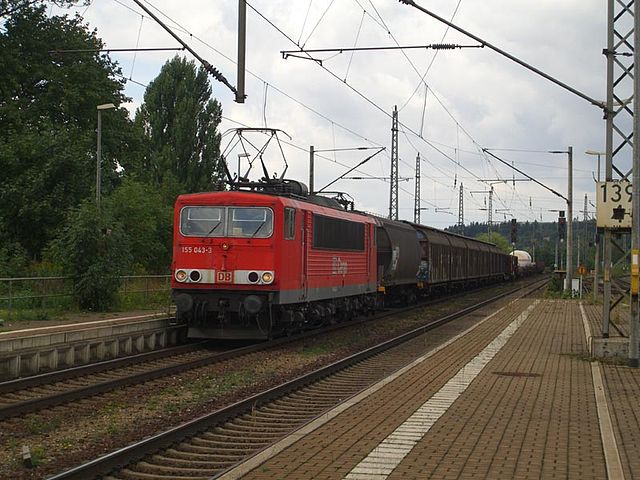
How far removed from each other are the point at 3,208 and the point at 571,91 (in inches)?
878

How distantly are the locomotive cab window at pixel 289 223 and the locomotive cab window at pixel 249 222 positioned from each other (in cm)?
38

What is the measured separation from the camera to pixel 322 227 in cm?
2114

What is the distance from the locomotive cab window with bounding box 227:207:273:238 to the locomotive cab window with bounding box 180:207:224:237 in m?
0.22

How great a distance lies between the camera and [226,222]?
18.5 metres

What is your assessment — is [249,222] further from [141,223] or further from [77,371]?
[141,223]

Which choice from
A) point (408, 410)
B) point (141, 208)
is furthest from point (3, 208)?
point (408, 410)

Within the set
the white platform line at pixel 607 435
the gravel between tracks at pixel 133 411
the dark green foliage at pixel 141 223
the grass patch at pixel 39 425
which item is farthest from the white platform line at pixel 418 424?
the dark green foliage at pixel 141 223

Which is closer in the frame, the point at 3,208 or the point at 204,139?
the point at 3,208

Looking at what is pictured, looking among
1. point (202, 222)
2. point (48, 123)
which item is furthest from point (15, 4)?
point (202, 222)

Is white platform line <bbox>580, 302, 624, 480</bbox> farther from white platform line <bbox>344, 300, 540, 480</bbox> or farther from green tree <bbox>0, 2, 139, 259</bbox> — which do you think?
green tree <bbox>0, 2, 139, 259</bbox>

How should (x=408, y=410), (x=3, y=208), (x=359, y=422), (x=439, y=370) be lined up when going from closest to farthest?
(x=359, y=422)
(x=408, y=410)
(x=439, y=370)
(x=3, y=208)

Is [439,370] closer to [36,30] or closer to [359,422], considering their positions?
[359,422]

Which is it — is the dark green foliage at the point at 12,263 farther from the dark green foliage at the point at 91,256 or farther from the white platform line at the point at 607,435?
the white platform line at the point at 607,435

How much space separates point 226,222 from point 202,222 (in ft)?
1.77
